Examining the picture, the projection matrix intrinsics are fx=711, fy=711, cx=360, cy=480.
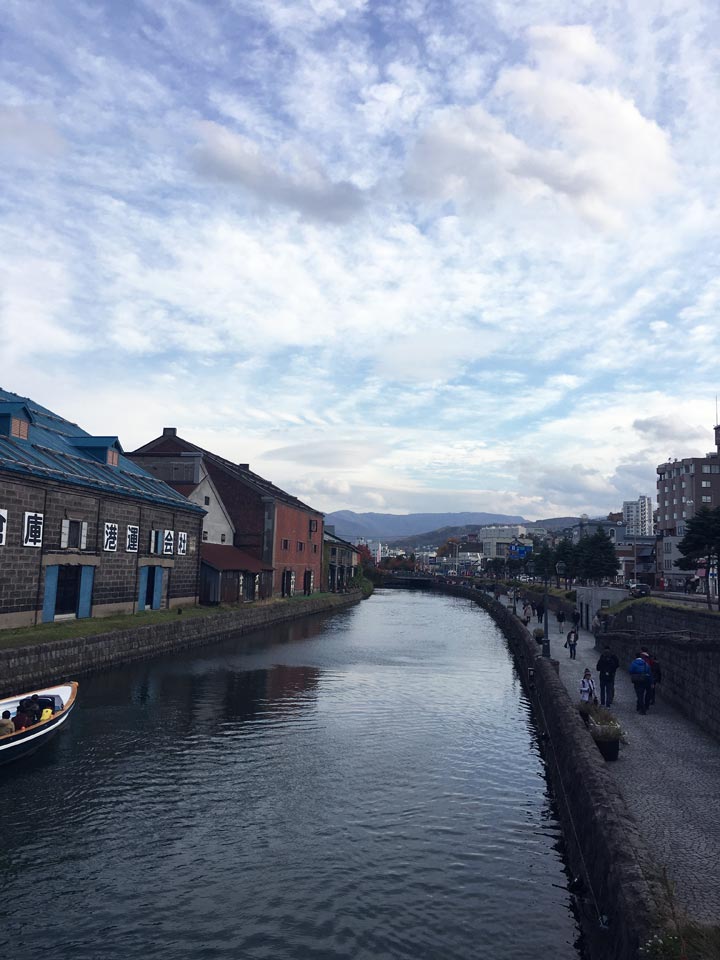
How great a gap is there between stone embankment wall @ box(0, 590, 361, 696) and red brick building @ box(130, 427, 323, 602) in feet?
18.1

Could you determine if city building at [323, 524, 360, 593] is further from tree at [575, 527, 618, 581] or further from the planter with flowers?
the planter with flowers

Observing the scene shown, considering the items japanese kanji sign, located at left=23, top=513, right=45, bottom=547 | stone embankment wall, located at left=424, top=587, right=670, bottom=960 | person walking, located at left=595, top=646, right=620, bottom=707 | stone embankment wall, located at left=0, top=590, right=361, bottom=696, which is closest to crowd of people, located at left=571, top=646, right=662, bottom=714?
person walking, located at left=595, top=646, right=620, bottom=707

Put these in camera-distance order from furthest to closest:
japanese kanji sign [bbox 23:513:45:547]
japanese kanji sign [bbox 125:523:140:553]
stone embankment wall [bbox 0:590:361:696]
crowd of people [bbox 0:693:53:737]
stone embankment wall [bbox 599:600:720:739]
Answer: japanese kanji sign [bbox 125:523:140:553]
japanese kanji sign [bbox 23:513:45:547]
stone embankment wall [bbox 0:590:361:696]
stone embankment wall [bbox 599:600:720:739]
crowd of people [bbox 0:693:53:737]

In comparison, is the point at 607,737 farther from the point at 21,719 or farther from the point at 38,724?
the point at 21,719

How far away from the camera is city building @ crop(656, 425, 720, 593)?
4564 inches

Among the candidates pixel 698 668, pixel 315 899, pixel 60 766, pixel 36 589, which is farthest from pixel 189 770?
pixel 36 589

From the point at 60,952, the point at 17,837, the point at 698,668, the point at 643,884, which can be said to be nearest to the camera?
the point at 643,884

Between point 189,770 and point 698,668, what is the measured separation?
55.0 ft

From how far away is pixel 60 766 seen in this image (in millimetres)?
21094

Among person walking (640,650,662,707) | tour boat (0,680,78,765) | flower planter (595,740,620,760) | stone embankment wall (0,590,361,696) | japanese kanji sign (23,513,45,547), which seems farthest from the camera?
japanese kanji sign (23,513,45,547)

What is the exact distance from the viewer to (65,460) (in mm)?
45188

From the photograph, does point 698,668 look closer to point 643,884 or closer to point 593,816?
point 593,816

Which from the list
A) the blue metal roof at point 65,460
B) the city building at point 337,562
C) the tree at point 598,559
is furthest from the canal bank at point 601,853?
the city building at point 337,562

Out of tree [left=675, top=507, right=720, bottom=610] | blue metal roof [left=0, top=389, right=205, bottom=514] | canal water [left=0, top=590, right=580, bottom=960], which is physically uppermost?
blue metal roof [left=0, top=389, right=205, bottom=514]
